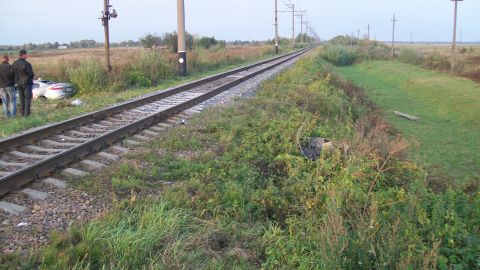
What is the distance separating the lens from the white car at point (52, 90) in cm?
1772

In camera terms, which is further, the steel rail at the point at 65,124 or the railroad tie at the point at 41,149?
the steel rail at the point at 65,124

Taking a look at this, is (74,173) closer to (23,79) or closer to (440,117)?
(23,79)

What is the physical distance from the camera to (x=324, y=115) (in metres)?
14.4

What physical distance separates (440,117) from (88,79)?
1584cm

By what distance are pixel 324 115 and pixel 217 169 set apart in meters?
8.23

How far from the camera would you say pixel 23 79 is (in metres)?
12.7

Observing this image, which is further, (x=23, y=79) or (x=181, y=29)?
(x=181, y=29)

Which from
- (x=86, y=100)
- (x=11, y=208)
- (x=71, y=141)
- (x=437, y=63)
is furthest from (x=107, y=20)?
(x=437, y=63)

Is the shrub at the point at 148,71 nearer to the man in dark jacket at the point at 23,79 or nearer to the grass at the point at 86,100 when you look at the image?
the grass at the point at 86,100

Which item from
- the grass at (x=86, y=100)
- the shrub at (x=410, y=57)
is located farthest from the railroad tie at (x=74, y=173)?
the shrub at (x=410, y=57)

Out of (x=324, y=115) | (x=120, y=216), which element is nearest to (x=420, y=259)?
(x=120, y=216)

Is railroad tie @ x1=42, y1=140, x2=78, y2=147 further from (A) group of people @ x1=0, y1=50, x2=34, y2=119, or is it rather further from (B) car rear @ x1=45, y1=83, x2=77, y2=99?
(B) car rear @ x1=45, y1=83, x2=77, y2=99

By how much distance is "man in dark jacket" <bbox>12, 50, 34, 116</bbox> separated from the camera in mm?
12609

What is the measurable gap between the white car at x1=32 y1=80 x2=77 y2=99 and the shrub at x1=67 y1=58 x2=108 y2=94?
0.49 meters
